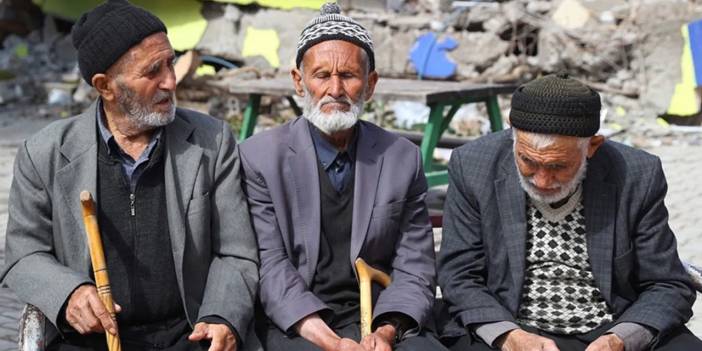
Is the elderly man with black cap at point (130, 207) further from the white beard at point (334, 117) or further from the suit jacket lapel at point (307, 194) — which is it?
the white beard at point (334, 117)

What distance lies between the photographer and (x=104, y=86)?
2904mm

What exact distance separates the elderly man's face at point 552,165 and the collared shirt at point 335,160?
0.53 meters

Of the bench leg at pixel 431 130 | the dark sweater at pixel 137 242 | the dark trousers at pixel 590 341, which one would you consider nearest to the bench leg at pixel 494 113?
the bench leg at pixel 431 130

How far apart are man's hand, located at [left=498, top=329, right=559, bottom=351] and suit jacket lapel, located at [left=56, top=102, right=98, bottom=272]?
1259 millimetres

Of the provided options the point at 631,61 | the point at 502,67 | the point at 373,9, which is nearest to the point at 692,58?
→ the point at 631,61

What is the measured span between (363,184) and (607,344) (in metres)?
0.88

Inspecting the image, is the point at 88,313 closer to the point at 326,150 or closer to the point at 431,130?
the point at 326,150

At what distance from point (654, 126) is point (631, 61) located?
0.82m

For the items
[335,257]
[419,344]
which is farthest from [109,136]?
[419,344]

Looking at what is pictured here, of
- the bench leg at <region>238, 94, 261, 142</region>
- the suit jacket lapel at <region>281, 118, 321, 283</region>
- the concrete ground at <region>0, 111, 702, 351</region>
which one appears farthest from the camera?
the bench leg at <region>238, 94, 261, 142</region>

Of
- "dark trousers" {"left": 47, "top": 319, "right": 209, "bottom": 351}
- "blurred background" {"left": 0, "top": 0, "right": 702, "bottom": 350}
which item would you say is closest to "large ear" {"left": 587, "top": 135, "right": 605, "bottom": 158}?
"dark trousers" {"left": 47, "top": 319, "right": 209, "bottom": 351}

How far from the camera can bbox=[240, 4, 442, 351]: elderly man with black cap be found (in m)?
2.99

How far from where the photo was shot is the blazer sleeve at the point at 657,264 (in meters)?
2.95

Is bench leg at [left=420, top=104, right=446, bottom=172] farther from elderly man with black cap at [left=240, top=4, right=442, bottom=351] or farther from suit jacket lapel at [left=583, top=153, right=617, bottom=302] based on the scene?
suit jacket lapel at [left=583, top=153, right=617, bottom=302]
